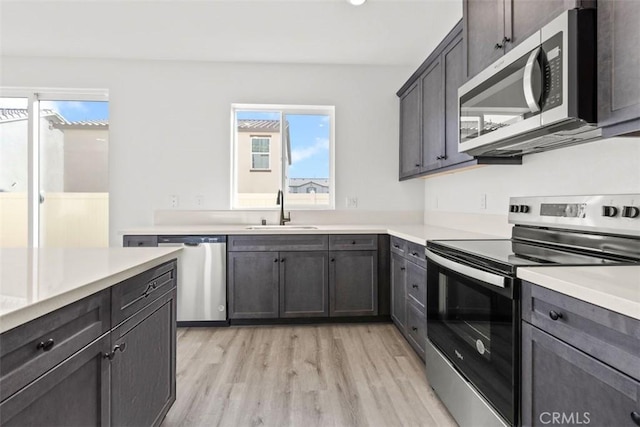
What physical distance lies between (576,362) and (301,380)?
152cm

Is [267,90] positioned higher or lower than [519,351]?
higher

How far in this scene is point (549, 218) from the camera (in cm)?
167

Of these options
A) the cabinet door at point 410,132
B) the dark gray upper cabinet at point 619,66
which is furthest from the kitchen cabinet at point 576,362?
the cabinet door at point 410,132

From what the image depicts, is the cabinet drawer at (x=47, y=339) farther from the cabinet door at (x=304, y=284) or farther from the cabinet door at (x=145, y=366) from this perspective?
the cabinet door at (x=304, y=284)

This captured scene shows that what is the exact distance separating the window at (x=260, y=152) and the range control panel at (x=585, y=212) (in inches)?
97.7

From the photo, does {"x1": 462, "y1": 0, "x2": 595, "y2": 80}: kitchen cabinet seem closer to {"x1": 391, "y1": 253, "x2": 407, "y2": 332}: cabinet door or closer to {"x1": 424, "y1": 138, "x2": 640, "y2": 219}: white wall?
{"x1": 424, "y1": 138, "x2": 640, "y2": 219}: white wall

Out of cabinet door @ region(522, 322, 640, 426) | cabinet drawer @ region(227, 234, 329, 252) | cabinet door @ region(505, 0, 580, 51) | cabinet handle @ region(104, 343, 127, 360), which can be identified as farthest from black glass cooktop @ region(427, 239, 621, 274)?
cabinet handle @ region(104, 343, 127, 360)

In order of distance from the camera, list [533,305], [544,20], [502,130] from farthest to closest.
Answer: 1. [502,130]
2. [544,20]
3. [533,305]

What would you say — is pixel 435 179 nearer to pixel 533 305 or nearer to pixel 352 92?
pixel 352 92

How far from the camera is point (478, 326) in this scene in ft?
4.80

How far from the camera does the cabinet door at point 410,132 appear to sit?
3.05 m

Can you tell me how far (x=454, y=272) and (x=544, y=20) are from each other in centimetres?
113

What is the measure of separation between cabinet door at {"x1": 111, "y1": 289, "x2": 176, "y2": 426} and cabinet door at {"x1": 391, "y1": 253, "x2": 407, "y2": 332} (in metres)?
1.66

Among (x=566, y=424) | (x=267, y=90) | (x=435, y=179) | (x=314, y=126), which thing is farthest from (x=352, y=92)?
(x=566, y=424)
